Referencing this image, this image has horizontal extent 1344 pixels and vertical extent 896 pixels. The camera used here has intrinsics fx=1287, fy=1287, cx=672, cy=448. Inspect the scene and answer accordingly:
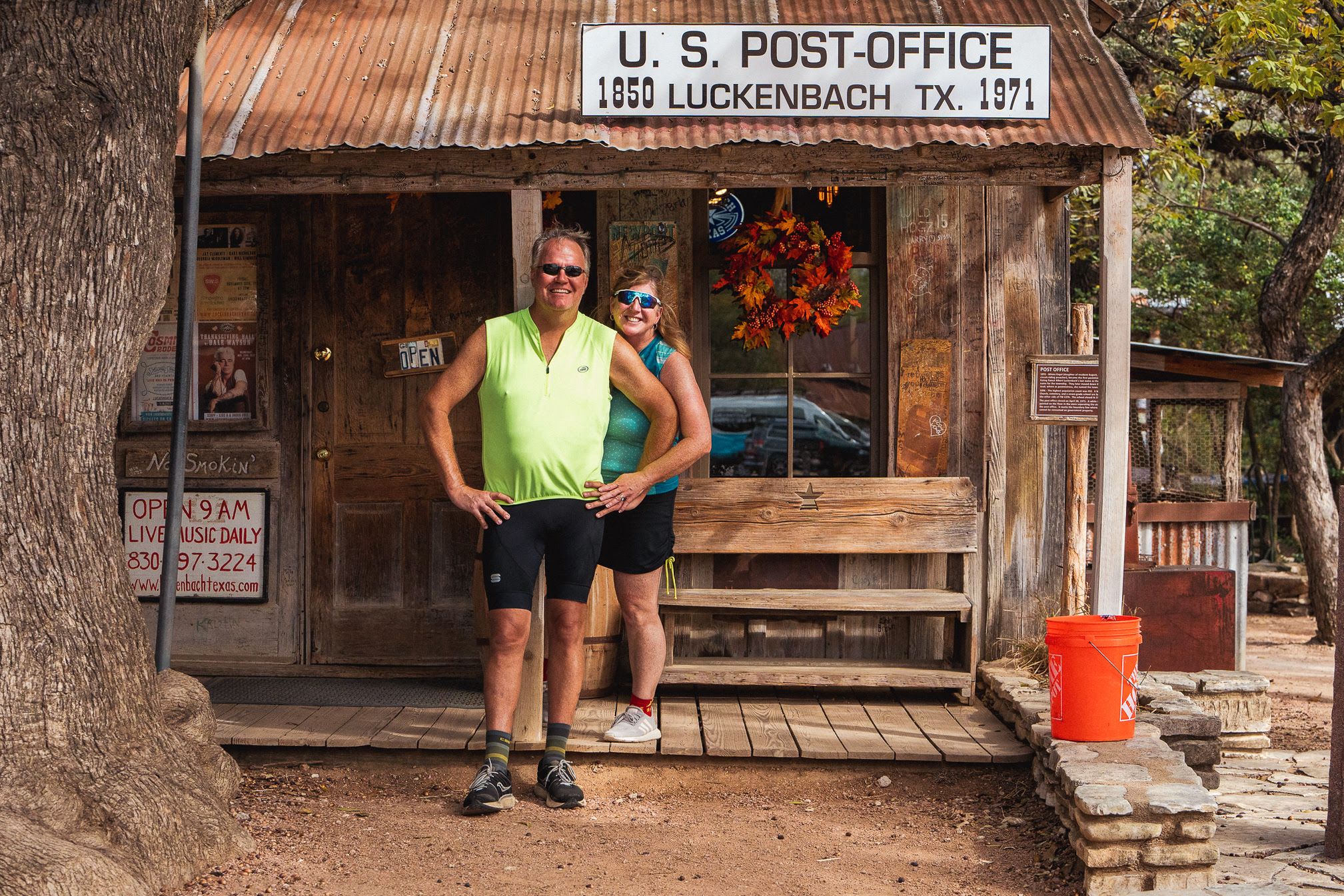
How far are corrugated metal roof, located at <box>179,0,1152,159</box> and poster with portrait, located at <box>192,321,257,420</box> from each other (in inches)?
59.8

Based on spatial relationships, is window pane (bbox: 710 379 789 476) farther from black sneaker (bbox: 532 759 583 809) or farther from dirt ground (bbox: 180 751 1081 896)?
black sneaker (bbox: 532 759 583 809)

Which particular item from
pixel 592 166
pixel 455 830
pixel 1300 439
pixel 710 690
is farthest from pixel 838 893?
pixel 1300 439

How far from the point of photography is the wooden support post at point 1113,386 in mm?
5266

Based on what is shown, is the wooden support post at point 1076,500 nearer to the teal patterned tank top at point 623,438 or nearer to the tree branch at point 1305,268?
the teal patterned tank top at point 623,438

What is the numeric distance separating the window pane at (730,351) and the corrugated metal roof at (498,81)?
1458mm

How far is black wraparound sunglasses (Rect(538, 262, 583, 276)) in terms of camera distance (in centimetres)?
472

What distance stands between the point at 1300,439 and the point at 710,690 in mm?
7574

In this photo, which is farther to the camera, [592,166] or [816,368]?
[816,368]

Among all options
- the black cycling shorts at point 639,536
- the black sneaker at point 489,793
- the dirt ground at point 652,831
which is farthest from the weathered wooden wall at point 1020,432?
the black sneaker at point 489,793

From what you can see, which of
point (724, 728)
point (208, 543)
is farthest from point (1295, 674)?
point (208, 543)

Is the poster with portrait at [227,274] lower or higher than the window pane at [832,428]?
higher

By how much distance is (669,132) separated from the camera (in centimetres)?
526

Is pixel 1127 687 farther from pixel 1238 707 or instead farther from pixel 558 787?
pixel 1238 707

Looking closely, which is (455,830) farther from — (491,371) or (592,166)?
(592,166)
